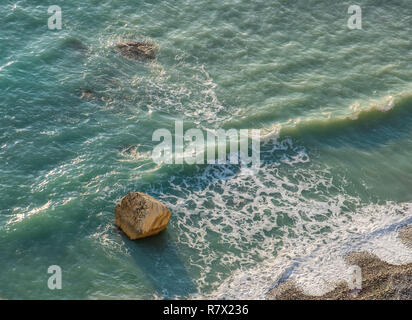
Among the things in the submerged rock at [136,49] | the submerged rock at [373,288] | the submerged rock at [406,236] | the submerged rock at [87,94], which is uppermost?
the submerged rock at [136,49]

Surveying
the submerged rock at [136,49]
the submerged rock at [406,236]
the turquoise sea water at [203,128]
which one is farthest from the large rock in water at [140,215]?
the submerged rock at [136,49]

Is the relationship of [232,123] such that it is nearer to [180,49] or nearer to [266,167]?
[266,167]

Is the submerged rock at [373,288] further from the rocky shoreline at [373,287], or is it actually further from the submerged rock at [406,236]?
the submerged rock at [406,236]

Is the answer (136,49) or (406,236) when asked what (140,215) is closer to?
(406,236)

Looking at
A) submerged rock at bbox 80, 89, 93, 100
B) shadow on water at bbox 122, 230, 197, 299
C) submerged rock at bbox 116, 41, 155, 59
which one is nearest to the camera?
shadow on water at bbox 122, 230, 197, 299

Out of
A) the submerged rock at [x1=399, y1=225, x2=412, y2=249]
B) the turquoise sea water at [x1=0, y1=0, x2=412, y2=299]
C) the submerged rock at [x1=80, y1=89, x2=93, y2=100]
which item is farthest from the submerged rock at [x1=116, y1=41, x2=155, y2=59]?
the submerged rock at [x1=399, y1=225, x2=412, y2=249]

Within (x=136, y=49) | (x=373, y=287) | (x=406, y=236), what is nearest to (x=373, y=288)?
(x=373, y=287)

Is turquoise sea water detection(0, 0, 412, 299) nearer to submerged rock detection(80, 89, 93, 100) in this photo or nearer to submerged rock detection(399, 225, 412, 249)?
submerged rock detection(80, 89, 93, 100)
